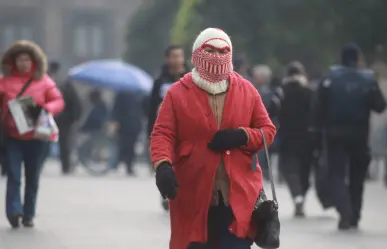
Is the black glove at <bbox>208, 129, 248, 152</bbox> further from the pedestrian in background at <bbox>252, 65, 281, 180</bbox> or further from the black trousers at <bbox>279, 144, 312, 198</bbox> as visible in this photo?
the black trousers at <bbox>279, 144, 312, 198</bbox>

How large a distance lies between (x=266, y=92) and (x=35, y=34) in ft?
220

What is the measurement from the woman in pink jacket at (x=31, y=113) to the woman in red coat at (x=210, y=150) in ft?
19.3

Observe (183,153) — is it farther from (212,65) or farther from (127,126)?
(127,126)

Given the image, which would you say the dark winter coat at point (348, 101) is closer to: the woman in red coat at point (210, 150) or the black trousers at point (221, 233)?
the woman in red coat at point (210, 150)

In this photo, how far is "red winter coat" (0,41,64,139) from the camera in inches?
553

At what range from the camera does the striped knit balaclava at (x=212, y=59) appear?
26.9ft

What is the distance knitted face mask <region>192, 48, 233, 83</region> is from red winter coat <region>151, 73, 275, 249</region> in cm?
9

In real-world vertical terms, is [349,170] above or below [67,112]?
above

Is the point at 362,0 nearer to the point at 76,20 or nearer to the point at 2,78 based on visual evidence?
the point at 2,78

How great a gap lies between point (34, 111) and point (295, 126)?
455cm

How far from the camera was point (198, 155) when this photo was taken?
8188mm

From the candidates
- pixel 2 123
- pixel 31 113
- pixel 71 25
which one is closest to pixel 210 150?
pixel 31 113

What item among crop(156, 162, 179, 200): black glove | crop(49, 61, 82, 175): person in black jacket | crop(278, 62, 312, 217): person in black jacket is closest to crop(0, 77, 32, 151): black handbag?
crop(278, 62, 312, 217): person in black jacket

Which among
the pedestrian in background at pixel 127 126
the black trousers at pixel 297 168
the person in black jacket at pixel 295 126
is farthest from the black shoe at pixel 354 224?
the pedestrian in background at pixel 127 126
